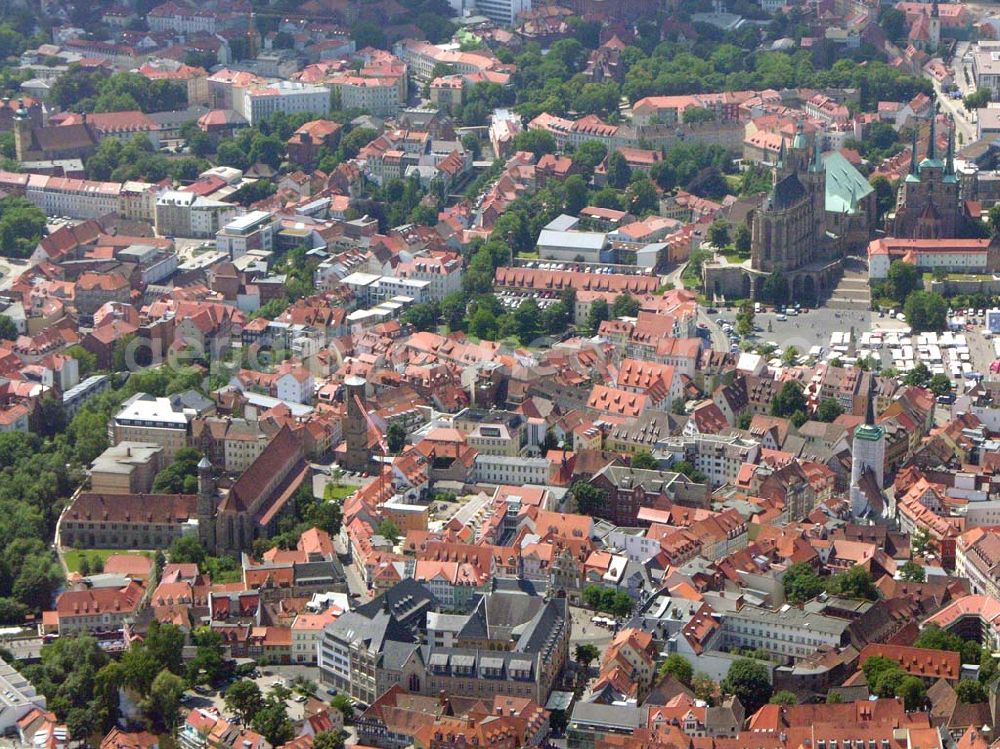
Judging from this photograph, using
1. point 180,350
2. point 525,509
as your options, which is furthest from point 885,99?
point 525,509

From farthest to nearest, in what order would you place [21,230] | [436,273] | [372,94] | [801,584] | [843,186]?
[372,94] → [843,186] → [21,230] → [436,273] → [801,584]

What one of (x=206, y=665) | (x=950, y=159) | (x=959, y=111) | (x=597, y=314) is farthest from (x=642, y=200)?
(x=206, y=665)

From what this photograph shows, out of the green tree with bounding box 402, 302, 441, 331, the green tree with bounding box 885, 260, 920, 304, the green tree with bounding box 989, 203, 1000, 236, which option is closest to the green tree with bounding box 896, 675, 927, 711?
the green tree with bounding box 402, 302, 441, 331

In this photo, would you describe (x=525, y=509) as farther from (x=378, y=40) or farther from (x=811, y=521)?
(x=378, y=40)

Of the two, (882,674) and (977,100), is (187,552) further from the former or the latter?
(977,100)

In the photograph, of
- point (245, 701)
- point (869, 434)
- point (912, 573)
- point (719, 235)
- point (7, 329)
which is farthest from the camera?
point (719, 235)

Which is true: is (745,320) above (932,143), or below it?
below

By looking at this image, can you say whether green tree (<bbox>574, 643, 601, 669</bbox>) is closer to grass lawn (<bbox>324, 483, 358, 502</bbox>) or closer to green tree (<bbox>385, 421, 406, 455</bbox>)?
grass lawn (<bbox>324, 483, 358, 502</bbox>)

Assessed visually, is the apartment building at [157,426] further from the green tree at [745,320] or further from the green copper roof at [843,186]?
the green copper roof at [843,186]
